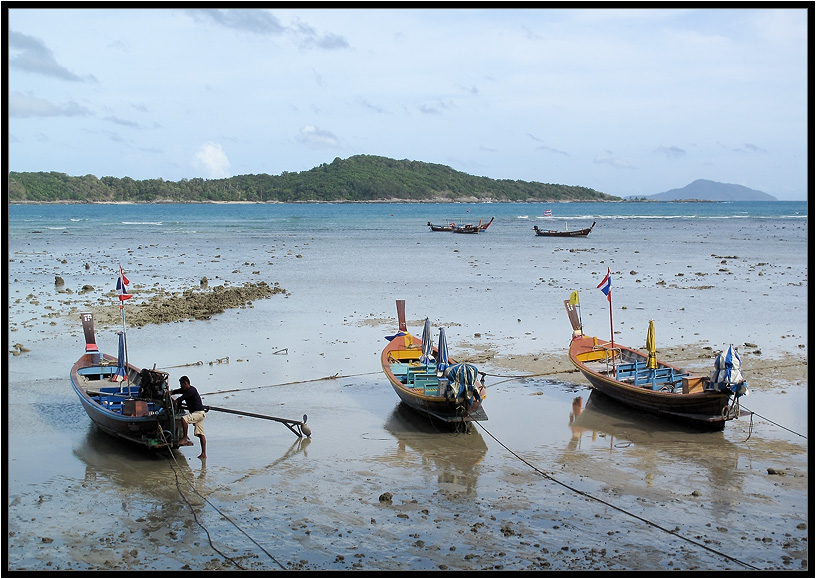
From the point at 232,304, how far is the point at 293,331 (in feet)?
17.3

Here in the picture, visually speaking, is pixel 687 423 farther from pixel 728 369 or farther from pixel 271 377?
pixel 271 377

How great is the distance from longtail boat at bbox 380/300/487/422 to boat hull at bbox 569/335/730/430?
296 centimetres

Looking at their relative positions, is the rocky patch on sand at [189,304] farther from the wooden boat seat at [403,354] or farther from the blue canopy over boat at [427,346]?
the blue canopy over boat at [427,346]

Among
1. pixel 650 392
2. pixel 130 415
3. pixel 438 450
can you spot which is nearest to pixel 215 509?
pixel 130 415

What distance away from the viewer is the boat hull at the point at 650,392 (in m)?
14.6

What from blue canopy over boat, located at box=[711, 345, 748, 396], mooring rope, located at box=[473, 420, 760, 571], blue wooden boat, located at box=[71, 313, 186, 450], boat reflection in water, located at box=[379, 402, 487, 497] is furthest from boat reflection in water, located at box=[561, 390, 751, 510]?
blue wooden boat, located at box=[71, 313, 186, 450]

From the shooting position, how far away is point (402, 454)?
14.0 m

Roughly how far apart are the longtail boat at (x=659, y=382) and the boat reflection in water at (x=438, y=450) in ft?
11.1

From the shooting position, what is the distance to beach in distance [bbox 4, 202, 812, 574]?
10.1m

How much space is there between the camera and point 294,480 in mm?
12711

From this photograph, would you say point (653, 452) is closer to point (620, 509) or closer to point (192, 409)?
point (620, 509)

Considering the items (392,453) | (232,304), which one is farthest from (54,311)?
(392,453)

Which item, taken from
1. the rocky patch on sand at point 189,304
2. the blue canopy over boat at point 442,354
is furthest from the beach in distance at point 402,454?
the blue canopy over boat at point 442,354

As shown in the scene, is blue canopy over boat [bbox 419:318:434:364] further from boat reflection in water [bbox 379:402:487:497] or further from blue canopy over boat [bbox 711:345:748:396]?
blue canopy over boat [bbox 711:345:748:396]
